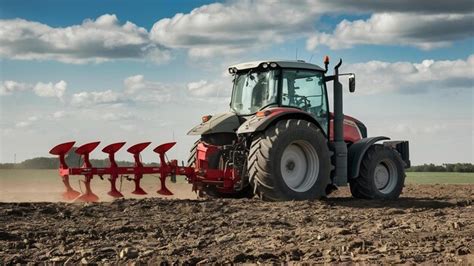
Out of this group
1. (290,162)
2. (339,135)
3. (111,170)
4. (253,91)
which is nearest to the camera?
(111,170)

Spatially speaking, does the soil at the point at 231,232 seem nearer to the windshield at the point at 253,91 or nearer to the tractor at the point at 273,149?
the tractor at the point at 273,149

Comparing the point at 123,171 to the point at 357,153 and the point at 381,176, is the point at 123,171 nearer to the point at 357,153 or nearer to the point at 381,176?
the point at 357,153

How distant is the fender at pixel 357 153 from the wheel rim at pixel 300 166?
1.24 meters

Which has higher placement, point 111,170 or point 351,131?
point 351,131

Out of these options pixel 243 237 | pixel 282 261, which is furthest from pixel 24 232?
pixel 282 261

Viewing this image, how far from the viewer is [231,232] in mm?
8133

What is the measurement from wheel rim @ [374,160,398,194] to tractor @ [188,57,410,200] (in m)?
0.09

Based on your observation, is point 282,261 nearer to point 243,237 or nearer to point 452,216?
point 243,237

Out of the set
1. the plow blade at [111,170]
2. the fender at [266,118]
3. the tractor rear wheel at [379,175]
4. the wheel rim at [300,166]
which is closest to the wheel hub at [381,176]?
the tractor rear wheel at [379,175]

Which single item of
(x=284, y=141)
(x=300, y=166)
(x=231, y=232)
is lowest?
(x=231, y=232)

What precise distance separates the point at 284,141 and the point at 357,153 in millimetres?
2234

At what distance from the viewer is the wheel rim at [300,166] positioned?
1182cm

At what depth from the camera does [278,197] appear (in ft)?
37.2

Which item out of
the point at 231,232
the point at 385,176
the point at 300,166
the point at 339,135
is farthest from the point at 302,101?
the point at 231,232
